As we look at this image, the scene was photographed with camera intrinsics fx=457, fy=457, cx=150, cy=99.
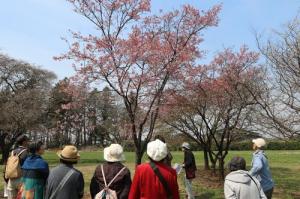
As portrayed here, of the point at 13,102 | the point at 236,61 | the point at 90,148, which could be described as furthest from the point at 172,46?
the point at 90,148

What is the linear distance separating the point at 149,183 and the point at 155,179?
81 millimetres

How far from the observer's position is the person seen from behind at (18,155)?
7.92 meters

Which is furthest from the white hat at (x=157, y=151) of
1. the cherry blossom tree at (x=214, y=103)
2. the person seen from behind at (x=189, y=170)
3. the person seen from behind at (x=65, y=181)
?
the cherry blossom tree at (x=214, y=103)

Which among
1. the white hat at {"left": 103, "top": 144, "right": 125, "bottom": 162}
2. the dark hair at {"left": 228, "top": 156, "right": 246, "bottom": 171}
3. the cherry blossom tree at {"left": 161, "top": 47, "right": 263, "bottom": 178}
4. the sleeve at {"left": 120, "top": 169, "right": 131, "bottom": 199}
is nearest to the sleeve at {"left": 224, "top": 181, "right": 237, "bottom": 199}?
the dark hair at {"left": 228, "top": 156, "right": 246, "bottom": 171}

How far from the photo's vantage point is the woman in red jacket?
507 cm

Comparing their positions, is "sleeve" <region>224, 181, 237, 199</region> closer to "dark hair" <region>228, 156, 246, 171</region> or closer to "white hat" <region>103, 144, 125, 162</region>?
"dark hair" <region>228, 156, 246, 171</region>

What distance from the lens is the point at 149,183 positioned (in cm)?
508

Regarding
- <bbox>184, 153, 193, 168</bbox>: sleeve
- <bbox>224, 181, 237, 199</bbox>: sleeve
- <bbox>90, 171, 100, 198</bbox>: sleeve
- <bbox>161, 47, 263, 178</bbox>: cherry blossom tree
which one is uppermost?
<bbox>161, 47, 263, 178</bbox>: cherry blossom tree

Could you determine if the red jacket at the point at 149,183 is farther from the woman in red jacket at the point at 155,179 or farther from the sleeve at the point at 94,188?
the sleeve at the point at 94,188

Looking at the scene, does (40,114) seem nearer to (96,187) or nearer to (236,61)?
(236,61)

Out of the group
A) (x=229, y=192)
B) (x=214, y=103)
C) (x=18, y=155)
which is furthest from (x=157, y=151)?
(x=214, y=103)

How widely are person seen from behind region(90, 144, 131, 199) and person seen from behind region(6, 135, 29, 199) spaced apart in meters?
2.53

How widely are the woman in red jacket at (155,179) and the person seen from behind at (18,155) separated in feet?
11.1

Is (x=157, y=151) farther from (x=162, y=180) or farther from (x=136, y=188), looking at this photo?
(x=136, y=188)
